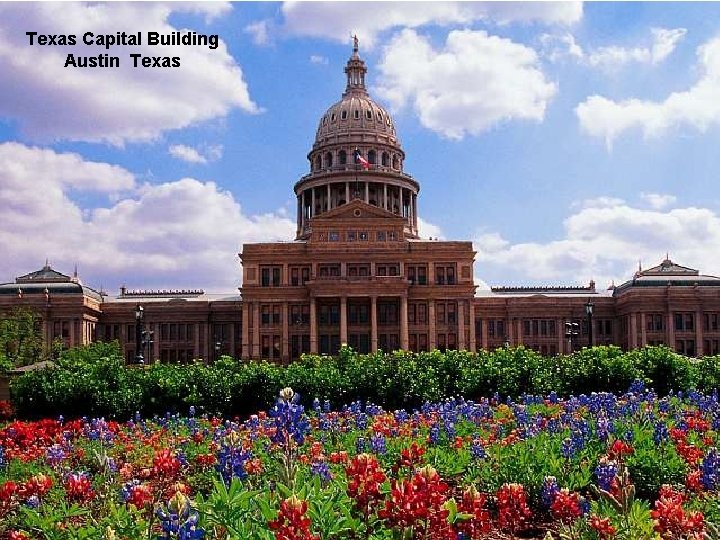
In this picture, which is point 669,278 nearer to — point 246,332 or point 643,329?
point 643,329

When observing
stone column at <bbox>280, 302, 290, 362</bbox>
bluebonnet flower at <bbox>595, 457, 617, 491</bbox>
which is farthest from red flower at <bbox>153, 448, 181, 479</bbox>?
stone column at <bbox>280, 302, 290, 362</bbox>

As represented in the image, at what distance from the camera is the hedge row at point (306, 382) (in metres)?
22.9

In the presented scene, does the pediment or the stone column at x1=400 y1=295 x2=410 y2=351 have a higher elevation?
the pediment

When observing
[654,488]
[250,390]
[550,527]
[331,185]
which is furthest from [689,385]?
[331,185]

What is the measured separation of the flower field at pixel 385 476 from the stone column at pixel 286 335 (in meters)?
56.7

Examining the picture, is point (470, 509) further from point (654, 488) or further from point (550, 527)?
point (654, 488)

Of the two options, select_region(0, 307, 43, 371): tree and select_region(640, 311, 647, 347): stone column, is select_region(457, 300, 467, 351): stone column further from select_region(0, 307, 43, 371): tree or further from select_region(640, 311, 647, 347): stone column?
select_region(0, 307, 43, 371): tree

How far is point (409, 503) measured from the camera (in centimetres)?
523

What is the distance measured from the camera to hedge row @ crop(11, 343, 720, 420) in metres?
22.9

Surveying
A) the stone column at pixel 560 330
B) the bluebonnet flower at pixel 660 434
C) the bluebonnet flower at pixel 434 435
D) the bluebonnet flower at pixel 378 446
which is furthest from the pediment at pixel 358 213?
the bluebonnet flower at pixel 378 446

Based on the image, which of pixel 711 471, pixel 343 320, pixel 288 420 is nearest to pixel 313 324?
pixel 343 320

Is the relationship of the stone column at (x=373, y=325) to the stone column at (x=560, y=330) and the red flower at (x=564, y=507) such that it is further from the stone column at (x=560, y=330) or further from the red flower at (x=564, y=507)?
the red flower at (x=564, y=507)

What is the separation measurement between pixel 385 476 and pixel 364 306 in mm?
69017

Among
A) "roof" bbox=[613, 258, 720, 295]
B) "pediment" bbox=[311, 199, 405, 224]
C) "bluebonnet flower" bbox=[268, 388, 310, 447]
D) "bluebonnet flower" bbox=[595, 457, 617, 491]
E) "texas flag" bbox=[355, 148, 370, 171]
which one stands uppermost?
"texas flag" bbox=[355, 148, 370, 171]
